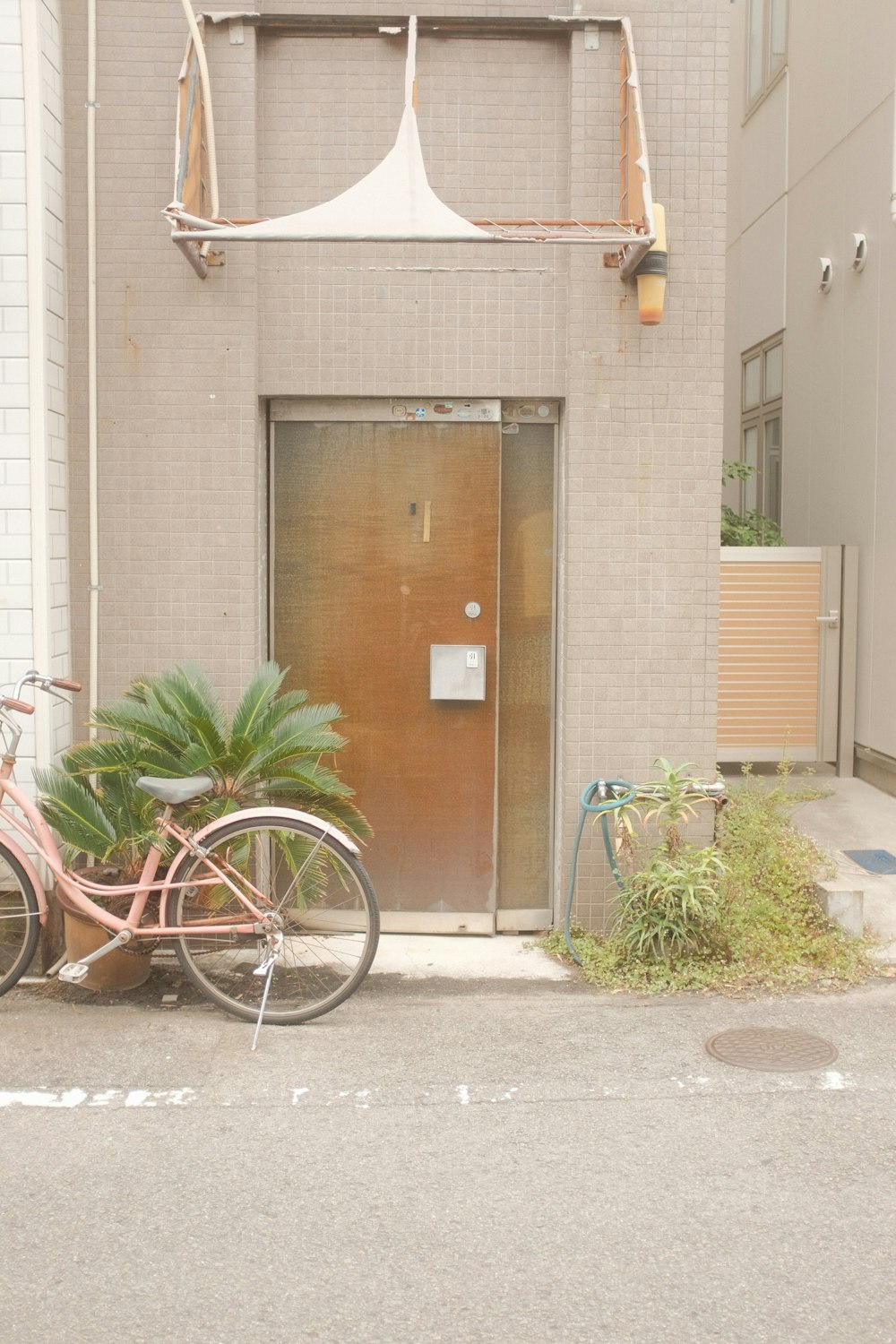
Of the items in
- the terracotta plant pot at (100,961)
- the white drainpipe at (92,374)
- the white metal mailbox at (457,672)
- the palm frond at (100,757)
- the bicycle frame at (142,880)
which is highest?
the white drainpipe at (92,374)

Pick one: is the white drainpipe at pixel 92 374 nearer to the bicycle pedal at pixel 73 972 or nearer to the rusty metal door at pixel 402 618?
the rusty metal door at pixel 402 618

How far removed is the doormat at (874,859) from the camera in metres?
6.99

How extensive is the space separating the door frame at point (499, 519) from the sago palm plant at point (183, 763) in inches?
41.0

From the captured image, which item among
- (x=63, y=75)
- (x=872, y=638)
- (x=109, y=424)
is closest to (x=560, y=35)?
(x=63, y=75)

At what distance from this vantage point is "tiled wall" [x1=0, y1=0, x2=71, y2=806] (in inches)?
229

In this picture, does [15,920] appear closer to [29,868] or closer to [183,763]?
[29,868]

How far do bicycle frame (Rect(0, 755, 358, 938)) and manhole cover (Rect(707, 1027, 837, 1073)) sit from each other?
1629 mm

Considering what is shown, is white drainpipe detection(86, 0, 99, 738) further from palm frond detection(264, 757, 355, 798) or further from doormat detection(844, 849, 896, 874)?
doormat detection(844, 849, 896, 874)

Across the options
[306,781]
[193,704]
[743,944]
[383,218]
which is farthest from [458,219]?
[743,944]

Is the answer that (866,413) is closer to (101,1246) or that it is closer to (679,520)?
(679,520)

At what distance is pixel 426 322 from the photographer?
6305 millimetres

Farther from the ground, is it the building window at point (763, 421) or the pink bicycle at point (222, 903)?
the building window at point (763, 421)

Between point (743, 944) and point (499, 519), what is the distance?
92.2 inches

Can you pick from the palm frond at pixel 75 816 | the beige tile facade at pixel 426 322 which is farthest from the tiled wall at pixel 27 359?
the palm frond at pixel 75 816
